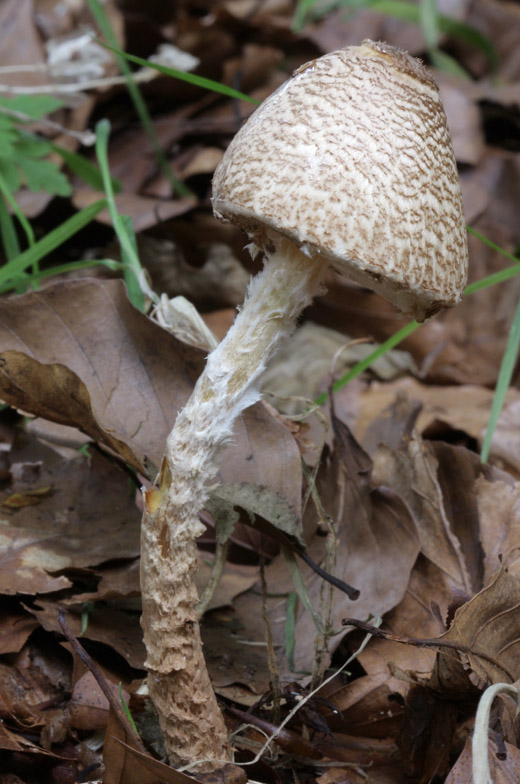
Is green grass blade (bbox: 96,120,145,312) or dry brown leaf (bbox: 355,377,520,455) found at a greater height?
green grass blade (bbox: 96,120,145,312)

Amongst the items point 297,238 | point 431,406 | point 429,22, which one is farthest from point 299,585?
point 429,22

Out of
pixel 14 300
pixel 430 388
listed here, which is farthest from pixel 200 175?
pixel 14 300

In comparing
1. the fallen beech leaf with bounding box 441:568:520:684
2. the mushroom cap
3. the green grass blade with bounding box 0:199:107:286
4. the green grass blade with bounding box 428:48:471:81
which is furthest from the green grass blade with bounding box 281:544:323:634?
the green grass blade with bounding box 428:48:471:81

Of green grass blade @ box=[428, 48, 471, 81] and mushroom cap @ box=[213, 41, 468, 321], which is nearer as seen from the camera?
mushroom cap @ box=[213, 41, 468, 321]

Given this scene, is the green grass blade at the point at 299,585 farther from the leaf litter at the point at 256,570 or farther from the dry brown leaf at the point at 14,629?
the dry brown leaf at the point at 14,629

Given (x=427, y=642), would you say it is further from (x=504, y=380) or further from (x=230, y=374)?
(x=504, y=380)

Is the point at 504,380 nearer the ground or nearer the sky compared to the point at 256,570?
nearer the sky

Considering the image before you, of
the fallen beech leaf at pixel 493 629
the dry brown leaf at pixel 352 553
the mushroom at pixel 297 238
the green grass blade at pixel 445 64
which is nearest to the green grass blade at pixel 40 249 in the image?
the mushroom at pixel 297 238

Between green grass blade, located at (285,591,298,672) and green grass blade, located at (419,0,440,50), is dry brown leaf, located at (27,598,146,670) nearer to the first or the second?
green grass blade, located at (285,591,298,672)
